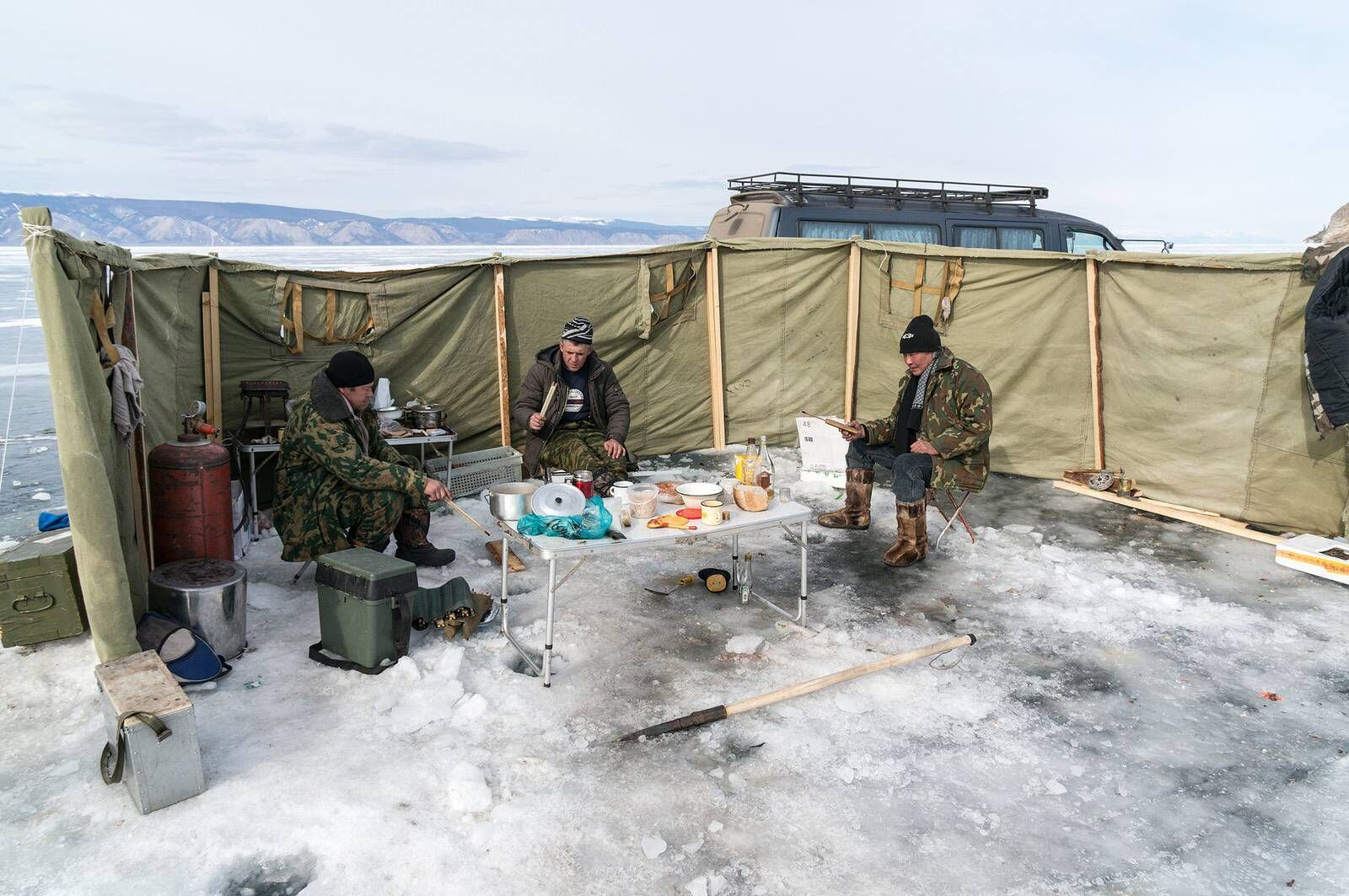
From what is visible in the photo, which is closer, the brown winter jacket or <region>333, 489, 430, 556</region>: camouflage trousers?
<region>333, 489, 430, 556</region>: camouflage trousers

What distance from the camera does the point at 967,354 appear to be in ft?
29.3

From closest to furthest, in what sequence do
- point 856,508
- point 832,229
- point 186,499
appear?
point 186,499 < point 856,508 < point 832,229

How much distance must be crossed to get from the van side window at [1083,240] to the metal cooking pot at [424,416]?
7.90 metres

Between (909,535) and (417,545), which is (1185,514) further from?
(417,545)

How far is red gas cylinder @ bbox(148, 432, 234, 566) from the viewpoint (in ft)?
16.9

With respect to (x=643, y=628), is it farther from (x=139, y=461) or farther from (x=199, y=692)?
(x=139, y=461)

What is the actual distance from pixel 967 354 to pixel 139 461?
7242mm

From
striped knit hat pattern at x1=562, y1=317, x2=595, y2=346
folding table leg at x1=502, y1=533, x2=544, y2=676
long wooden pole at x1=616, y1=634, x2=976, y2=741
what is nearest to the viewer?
long wooden pole at x1=616, y1=634, x2=976, y2=741

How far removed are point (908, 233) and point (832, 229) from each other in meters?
0.95

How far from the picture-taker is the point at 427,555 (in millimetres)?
6191

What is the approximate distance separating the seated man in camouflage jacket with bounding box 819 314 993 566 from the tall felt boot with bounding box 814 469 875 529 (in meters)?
0.53

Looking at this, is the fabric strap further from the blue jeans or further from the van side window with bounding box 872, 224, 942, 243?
the van side window with bounding box 872, 224, 942, 243

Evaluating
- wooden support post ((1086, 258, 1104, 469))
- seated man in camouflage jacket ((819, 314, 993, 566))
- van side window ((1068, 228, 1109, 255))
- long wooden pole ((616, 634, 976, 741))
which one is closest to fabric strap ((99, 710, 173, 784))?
long wooden pole ((616, 634, 976, 741))

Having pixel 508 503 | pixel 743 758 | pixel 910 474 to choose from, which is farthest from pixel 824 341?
pixel 743 758
